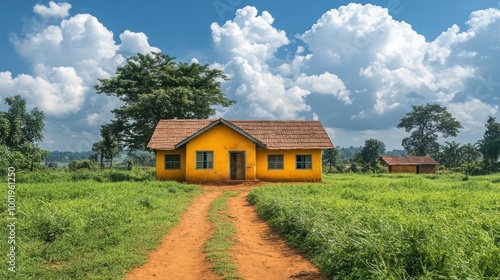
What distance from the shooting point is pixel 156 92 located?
29938 mm

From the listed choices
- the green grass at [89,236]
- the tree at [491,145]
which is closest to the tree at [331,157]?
the tree at [491,145]

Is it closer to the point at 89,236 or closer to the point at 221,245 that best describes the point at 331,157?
the point at 221,245

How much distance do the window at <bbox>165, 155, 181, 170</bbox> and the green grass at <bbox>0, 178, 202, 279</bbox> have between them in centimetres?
1125

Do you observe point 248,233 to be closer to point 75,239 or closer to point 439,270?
point 75,239

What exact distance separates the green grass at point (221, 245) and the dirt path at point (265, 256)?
0.16 metres

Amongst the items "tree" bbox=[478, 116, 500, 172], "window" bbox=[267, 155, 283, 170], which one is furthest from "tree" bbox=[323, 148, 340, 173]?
"window" bbox=[267, 155, 283, 170]

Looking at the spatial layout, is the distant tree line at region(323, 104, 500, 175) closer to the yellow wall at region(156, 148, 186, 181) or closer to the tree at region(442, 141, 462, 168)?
the tree at region(442, 141, 462, 168)

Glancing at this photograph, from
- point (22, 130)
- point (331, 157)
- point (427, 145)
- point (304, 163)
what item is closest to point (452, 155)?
point (427, 145)

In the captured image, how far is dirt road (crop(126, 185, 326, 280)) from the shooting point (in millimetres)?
6402

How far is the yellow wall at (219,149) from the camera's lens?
924 inches

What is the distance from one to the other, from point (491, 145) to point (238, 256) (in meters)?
55.9

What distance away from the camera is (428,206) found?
10641 mm

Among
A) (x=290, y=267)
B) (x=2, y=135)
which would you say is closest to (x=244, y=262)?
(x=290, y=267)

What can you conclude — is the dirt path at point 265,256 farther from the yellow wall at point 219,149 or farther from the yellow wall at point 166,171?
the yellow wall at point 166,171
